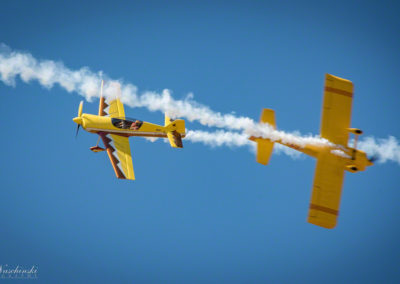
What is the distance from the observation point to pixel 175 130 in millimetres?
28781

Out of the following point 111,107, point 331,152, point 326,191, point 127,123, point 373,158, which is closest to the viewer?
point 373,158

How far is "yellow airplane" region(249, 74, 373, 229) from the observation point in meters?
21.6

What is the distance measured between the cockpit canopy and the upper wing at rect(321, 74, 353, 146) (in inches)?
468

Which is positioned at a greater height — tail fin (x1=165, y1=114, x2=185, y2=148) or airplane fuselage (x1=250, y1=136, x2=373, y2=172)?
tail fin (x1=165, y1=114, x2=185, y2=148)

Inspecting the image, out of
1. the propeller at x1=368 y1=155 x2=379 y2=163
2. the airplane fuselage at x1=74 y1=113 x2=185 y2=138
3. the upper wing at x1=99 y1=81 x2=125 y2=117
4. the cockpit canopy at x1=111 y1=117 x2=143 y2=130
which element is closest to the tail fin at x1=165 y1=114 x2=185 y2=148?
the airplane fuselage at x1=74 y1=113 x2=185 y2=138

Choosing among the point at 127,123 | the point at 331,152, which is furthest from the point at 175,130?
the point at 331,152

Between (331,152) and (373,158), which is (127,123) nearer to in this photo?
(331,152)

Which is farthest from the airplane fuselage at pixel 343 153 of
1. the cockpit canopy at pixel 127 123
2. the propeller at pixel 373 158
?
the cockpit canopy at pixel 127 123

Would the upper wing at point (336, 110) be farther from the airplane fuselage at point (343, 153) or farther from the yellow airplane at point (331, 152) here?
→ the airplane fuselage at point (343, 153)

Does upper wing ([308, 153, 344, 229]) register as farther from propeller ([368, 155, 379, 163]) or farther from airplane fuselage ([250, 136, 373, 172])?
propeller ([368, 155, 379, 163])

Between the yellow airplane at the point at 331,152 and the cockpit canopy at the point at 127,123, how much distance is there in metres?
9.34

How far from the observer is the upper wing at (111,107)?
2919cm

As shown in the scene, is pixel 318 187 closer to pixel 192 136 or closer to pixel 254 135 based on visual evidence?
pixel 254 135

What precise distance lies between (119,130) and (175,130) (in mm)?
3458
